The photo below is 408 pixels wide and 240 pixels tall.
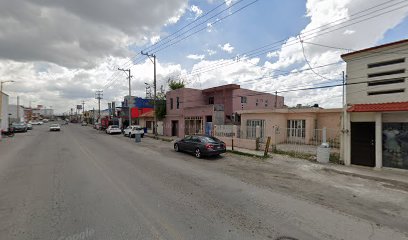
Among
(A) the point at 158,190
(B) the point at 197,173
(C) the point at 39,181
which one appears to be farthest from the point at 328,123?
(C) the point at 39,181

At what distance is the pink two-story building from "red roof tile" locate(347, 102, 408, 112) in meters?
13.5

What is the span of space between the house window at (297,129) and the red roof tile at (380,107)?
296 inches

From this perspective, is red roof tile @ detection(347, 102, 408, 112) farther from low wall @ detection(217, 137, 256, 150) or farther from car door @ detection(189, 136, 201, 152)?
car door @ detection(189, 136, 201, 152)

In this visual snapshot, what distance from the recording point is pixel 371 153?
11.5 m

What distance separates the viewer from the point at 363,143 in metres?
11.8

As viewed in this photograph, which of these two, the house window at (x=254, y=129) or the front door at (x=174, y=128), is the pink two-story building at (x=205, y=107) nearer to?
the front door at (x=174, y=128)

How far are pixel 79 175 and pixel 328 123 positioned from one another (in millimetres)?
19517

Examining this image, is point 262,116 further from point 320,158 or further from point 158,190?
point 158,190

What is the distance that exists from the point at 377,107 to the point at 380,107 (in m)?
0.13

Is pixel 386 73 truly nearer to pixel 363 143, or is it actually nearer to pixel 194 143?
pixel 363 143

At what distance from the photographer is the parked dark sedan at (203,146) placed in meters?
13.9

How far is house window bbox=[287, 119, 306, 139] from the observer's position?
63.6 feet

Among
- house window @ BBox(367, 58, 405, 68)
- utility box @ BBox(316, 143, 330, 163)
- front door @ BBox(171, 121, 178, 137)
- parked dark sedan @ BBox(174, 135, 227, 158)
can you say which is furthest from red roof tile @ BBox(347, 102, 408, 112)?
front door @ BBox(171, 121, 178, 137)

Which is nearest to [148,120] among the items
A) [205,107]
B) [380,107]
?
[205,107]
